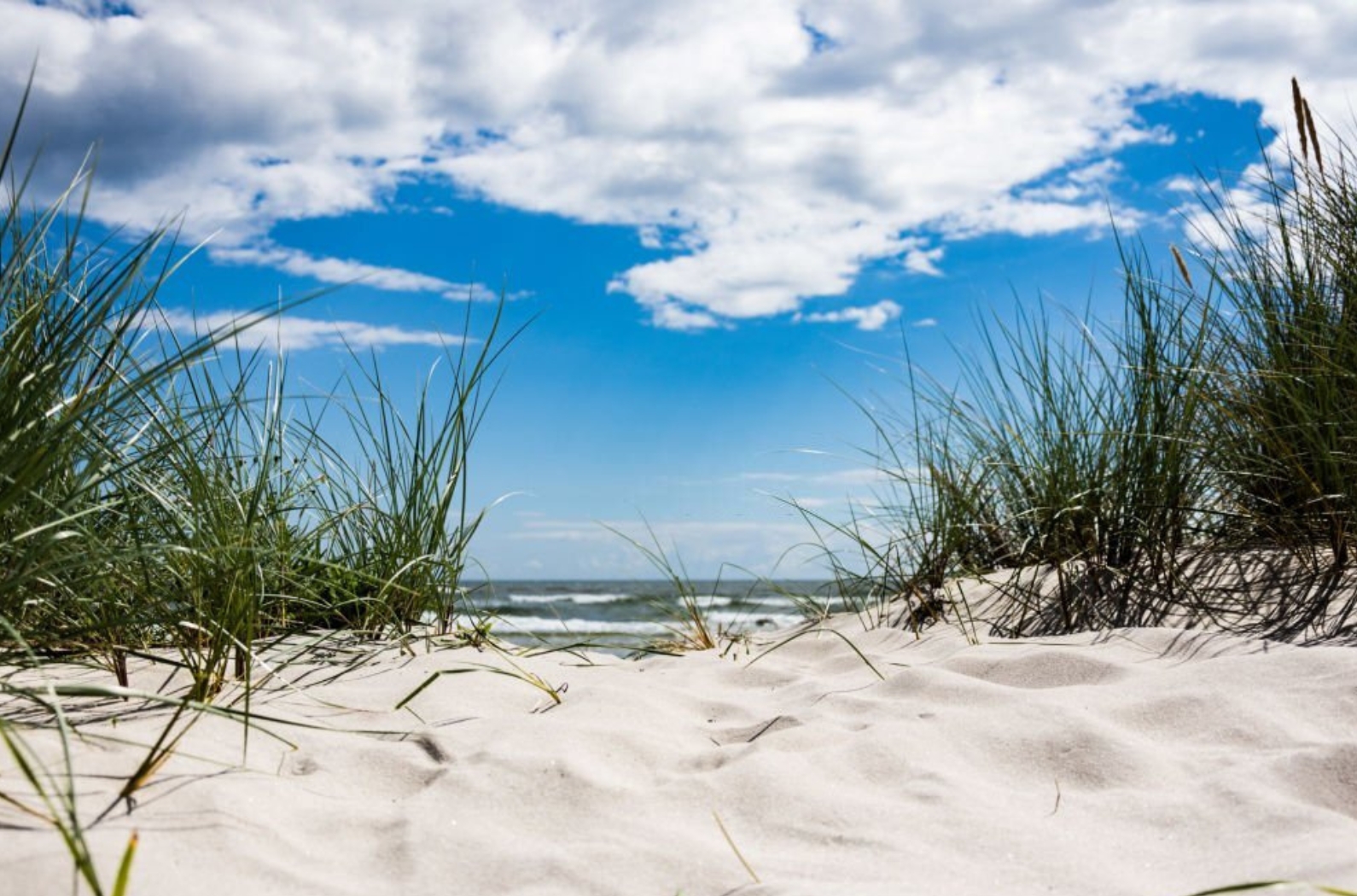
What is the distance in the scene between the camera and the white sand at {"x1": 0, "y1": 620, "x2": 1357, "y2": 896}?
128cm

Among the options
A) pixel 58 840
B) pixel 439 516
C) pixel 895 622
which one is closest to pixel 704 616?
pixel 895 622

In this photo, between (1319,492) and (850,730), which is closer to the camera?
(850,730)

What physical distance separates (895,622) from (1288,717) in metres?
1.32

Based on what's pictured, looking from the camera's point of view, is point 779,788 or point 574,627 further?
point 574,627

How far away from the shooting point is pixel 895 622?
3023 mm

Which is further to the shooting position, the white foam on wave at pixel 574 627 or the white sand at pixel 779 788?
the white foam on wave at pixel 574 627

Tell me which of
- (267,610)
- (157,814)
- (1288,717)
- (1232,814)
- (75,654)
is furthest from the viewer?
(267,610)

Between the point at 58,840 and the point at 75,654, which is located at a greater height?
the point at 75,654

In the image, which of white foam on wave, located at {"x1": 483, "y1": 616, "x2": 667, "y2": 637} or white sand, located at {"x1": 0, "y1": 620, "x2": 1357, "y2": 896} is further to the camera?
white foam on wave, located at {"x1": 483, "y1": 616, "x2": 667, "y2": 637}

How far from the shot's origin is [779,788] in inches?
62.6

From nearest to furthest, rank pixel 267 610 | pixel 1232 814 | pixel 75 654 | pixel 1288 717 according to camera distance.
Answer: pixel 1232 814 → pixel 1288 717 → pixel 75 654 → pixel 267 610

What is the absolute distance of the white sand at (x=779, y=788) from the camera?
1283 millimetres

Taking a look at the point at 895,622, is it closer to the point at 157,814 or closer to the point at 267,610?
the point at 267,610

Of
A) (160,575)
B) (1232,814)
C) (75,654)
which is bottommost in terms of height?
(1232,814)
